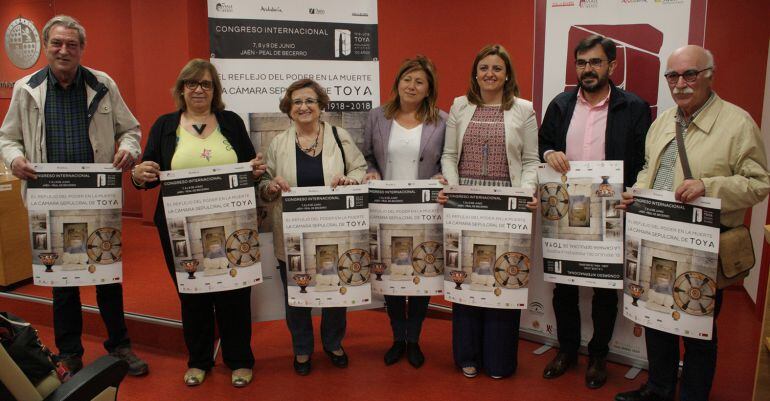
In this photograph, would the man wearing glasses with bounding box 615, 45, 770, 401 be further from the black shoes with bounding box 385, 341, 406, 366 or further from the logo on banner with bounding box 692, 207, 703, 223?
the black shoes with bounding box 385, 341, 406, 366

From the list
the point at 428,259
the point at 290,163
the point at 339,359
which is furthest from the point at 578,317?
the point at 290,163

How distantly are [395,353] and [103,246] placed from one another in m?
1.81

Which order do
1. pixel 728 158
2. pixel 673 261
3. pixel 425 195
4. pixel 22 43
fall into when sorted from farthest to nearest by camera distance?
1. pixel 22 43
2. pixel 425 195
3. pixel 673 261
4. pixel 728 158

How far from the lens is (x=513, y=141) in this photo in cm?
304

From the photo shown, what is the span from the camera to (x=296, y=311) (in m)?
3.29

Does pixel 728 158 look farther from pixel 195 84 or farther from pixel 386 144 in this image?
pixel 195 84

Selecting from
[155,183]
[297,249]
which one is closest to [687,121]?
[297,249]

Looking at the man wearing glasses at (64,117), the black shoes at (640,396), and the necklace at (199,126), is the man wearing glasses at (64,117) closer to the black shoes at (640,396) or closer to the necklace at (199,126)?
the necklace at (199,126)

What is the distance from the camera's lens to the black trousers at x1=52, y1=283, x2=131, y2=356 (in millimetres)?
3238

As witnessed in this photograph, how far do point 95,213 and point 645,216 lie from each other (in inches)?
111

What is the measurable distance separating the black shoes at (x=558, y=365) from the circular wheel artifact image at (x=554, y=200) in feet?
2.94

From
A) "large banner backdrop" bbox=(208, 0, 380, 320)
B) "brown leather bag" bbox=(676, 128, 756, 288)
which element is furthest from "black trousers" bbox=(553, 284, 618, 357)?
"large banner backdrop" bbox=(208, 0, 380, 320)

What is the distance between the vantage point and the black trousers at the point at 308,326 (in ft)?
10.8

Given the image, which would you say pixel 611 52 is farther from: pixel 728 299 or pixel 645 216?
pixel 728 299
